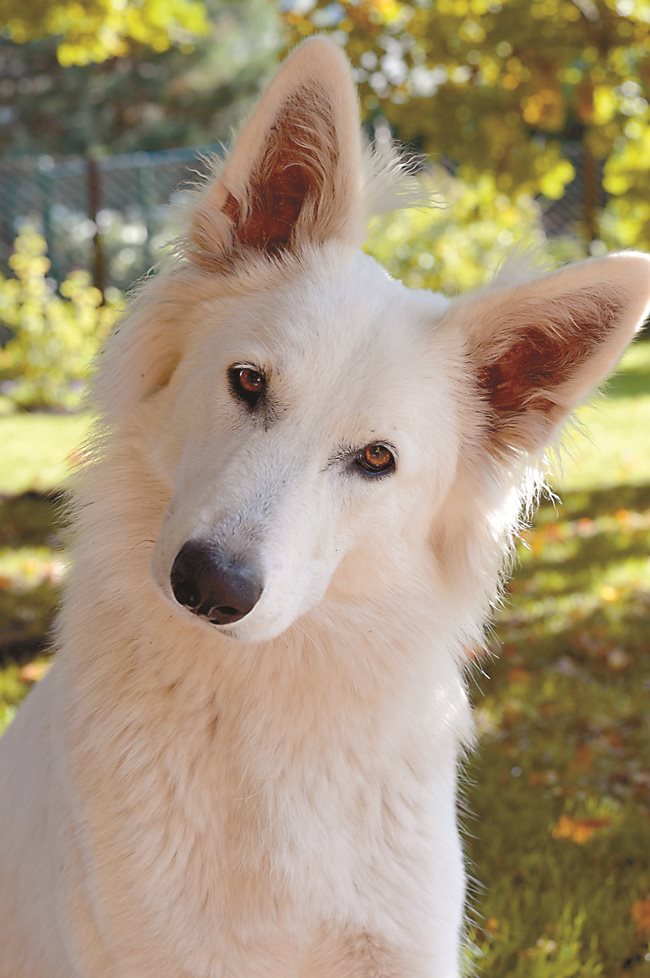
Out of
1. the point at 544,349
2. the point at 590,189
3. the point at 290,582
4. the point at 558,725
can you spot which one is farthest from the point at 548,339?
the point at 590,189

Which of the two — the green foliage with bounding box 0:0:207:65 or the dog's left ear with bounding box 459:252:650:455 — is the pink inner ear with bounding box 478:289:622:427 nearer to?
the dog's left ear with bounding box 459:252:650:455

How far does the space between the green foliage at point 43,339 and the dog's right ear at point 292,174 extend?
8961 millimetres

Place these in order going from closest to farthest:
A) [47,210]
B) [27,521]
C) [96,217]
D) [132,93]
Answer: [27,521]
[96,217]
[47,210]
[132,93]

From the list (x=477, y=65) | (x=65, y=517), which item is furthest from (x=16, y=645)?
(x=477, y=65)

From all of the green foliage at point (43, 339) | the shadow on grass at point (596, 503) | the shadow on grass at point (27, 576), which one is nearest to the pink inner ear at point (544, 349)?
the shadow on grass at point (27, 576)

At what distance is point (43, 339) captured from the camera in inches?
→ 455

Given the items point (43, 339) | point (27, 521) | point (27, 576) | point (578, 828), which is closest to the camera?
point (578, 828)

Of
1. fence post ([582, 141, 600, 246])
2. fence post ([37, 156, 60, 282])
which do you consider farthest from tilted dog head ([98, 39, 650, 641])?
fence post ([582, 141, 600, 246])

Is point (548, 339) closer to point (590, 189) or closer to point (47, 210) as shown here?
point (47, 210)

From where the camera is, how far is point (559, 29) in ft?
21.3

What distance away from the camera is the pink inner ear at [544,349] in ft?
7.66

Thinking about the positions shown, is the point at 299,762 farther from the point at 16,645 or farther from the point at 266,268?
the point at 16,645

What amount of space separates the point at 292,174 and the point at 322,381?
1.90 ft

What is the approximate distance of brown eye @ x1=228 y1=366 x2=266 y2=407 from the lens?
2.26 metres
